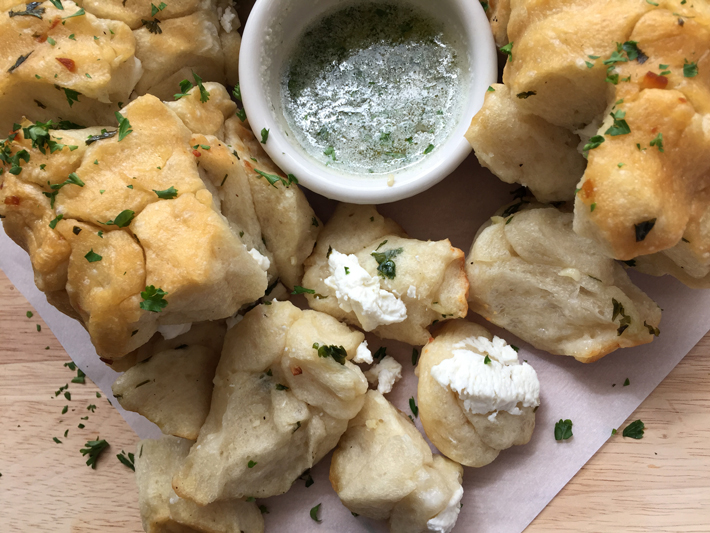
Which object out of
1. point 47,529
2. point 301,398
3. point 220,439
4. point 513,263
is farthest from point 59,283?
point 513,263

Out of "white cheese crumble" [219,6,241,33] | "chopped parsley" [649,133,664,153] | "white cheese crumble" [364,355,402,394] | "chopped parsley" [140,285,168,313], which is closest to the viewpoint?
"chopped parsley" [649,133,664,153]

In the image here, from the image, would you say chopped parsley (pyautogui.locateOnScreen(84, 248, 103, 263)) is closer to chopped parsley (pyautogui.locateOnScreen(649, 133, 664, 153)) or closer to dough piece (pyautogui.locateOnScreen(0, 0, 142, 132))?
dough piece (pyautogui.locateOnScreen(0, 0, 142, 132))

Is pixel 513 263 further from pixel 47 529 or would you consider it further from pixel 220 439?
pixel 47 529

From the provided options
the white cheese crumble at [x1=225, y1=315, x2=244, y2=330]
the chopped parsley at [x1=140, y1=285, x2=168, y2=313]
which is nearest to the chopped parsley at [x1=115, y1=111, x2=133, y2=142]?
the chopped parsley at [x1=140, y1=285, x2=168, y2=313]

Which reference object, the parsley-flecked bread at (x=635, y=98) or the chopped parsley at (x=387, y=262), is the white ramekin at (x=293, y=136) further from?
the parsley-flecked bread at (x=635, y=98)

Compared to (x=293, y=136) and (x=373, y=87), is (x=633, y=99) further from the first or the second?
(x=293, y=136)

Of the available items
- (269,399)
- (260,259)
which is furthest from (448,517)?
(260,259)
